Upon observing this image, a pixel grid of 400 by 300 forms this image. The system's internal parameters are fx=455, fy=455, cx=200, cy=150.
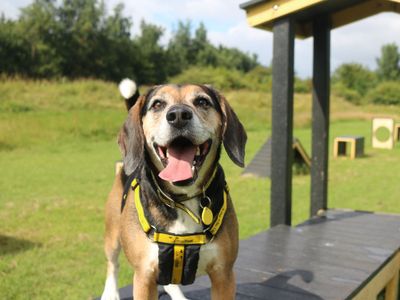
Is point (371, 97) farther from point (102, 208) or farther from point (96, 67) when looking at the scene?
point (102, 208)

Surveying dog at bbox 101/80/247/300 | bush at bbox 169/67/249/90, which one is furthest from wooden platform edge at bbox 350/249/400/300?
bush at bbox 169/67/249/90

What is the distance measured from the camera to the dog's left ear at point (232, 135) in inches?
104

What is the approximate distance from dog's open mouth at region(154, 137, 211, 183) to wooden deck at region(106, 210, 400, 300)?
1310mm

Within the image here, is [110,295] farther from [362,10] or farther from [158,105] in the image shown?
[362,10]

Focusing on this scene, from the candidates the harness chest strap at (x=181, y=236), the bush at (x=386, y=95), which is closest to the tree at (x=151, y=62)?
the bush at (x=386, y=95)

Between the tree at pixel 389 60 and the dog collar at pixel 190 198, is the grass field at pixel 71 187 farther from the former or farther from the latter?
the tree at pixel 389 60

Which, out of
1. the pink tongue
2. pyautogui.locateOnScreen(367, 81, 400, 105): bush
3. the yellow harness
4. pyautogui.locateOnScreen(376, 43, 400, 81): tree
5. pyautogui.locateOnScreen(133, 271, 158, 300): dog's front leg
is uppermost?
pyautogui.locateOnScreen(376, 43, 400, 81): tree

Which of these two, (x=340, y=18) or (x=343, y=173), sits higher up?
(x=340, y=18)

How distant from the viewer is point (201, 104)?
8.64 feet

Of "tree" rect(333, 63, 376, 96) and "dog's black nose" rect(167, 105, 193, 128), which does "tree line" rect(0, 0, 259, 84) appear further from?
"dog's black nose" rect(167, 105, 193, 128)

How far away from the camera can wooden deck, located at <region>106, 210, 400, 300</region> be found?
3393 mm

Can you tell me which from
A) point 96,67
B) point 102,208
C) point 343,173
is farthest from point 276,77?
point 96,67

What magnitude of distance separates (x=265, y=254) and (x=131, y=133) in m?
2.15

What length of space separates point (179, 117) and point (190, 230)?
676mm
